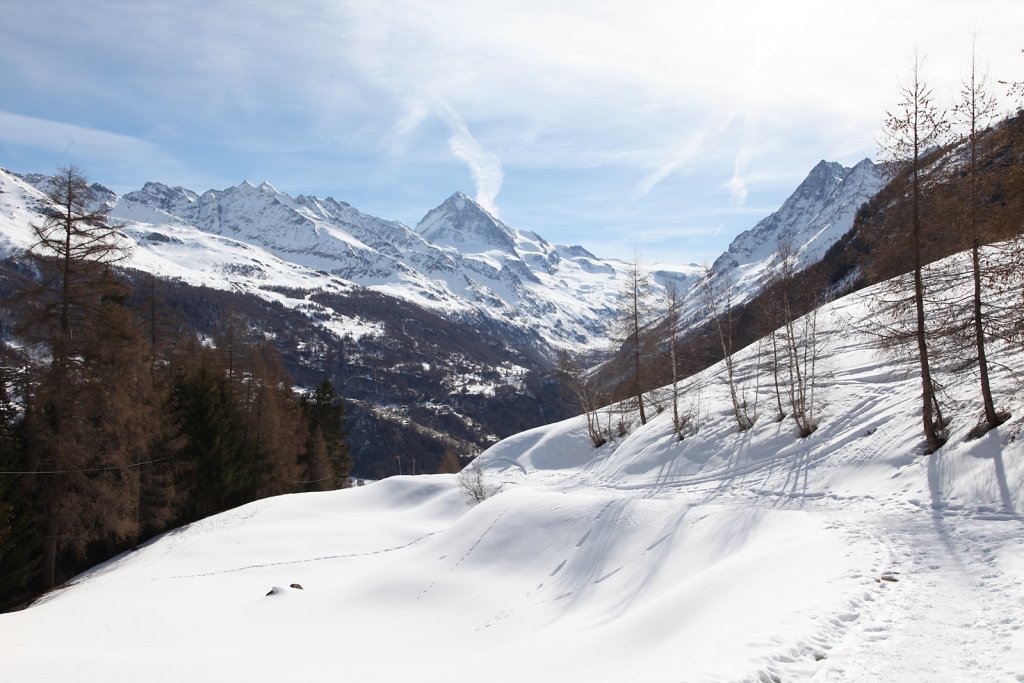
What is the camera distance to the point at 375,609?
1772 centimetres

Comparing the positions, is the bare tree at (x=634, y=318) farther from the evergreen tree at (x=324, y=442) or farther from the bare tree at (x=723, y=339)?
the evergreen tree at (x=324, y=442)

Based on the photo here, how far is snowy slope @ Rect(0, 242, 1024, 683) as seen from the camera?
7.98 meters

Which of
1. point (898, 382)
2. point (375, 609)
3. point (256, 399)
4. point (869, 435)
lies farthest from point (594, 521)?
point (256, 399)

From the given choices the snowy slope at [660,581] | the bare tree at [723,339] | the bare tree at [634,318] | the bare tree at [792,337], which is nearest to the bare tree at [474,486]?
the snowy slope at [660,581]

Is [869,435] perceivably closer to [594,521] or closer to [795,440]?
[795,440]

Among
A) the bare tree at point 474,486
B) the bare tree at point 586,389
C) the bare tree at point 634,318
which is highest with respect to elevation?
the bare tree at point 634,318

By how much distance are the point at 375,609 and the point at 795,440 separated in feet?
55.0

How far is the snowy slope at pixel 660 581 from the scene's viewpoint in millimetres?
7980

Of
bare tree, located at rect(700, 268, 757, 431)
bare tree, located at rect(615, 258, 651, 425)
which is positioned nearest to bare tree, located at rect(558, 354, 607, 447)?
bare tree, located at rect(615, 258, 651, 425)

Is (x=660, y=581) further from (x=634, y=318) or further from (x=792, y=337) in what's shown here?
(x=634, y=318)

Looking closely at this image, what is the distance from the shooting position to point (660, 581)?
13.2 meters

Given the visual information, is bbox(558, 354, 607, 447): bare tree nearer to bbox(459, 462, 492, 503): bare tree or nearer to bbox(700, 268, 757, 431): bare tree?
bbox(459, 462, 492, 503): bare tree

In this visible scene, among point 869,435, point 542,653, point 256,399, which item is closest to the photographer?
point 542,653

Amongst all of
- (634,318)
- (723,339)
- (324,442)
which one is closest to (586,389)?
(634,318)
